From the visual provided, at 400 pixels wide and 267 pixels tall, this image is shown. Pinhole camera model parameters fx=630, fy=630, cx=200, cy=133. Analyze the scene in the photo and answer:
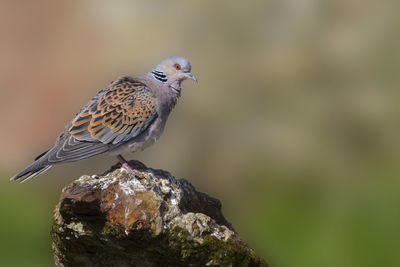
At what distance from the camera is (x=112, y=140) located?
550 cm

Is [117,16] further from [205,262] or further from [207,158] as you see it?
[205,262]

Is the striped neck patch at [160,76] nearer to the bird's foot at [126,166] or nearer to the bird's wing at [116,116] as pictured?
the bird's wing at [116,116]

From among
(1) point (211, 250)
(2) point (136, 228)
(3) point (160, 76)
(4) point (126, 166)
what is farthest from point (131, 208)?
(3) point (160, 76)

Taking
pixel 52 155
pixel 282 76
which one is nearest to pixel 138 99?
pixel 52 155

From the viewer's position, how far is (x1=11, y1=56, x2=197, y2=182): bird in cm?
539

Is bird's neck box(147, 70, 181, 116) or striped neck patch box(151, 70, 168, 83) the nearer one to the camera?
bird's neck box(147, 70, 181, 116)

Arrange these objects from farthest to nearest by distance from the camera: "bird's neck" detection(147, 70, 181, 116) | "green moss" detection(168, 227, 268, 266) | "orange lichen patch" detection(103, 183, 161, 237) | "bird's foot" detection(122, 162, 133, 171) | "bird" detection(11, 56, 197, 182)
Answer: "bird's neck" detection(147, 70, 181, 116)
"bird" detection(11, 56, 197, 182)
"bird's foot" detection(122, 162, 133, 171)
"green moss" detection(168, 227, 268, 266)
"orange lichen patch" detection(103, 183, 161, 237)

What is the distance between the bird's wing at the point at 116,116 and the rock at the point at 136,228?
0.49 meters

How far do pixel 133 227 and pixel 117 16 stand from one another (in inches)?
260

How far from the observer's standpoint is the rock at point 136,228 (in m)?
4.70

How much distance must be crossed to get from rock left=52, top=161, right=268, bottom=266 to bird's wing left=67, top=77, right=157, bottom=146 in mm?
494

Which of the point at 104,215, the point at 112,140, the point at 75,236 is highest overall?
the point at 112,140

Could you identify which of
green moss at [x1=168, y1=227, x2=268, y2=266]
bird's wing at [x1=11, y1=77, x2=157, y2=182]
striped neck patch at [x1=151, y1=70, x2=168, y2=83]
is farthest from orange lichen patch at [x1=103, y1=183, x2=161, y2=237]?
striped neck patch at [x1=151, y1=70, x2=168, y2=83]

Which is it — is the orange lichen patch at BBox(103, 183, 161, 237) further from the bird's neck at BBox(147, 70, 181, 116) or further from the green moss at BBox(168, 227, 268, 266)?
the bird's neck at BBox(147, 70, 181, 116)
